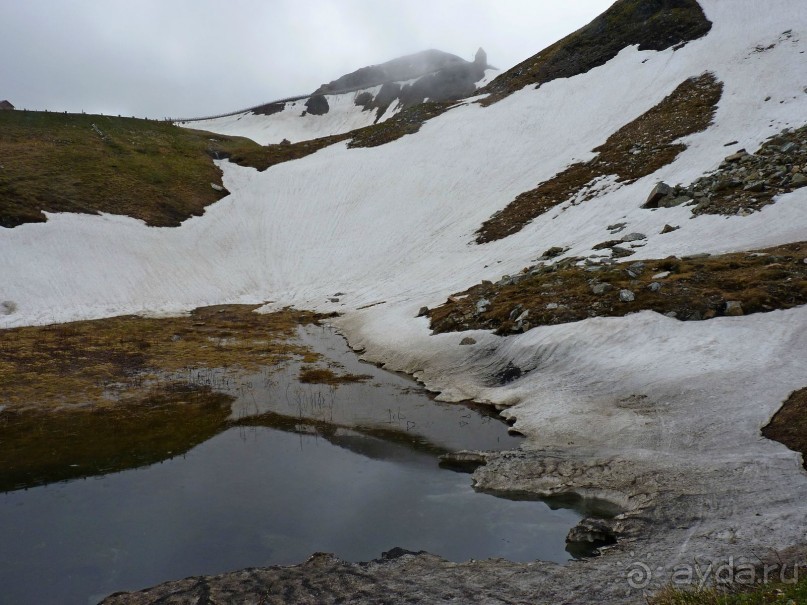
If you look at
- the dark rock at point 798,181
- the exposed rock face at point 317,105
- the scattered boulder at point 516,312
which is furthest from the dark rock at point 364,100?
the scattered boulder at point 516,312

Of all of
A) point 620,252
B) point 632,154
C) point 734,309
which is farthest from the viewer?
point 632,154

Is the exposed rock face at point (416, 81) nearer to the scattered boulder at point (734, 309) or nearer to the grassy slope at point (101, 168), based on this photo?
the grassy slope at point (101, 168)

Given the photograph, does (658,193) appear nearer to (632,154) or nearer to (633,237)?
(633,237)

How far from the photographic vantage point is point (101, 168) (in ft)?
200

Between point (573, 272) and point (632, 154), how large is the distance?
927 inches

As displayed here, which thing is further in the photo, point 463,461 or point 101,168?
point 101,168

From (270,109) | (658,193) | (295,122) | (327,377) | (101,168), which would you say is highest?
(270,109)

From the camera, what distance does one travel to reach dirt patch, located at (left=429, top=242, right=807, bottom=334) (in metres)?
22.9

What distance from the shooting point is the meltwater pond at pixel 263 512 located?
40.1 ft

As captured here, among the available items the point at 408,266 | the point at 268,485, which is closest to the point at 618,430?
the point at 268,485

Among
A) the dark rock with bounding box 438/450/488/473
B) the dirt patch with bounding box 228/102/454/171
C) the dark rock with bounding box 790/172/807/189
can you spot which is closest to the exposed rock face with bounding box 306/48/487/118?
the dirt patch with bounding box 228/102/454/171

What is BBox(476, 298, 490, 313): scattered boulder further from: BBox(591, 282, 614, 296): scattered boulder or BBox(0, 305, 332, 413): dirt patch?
BBox(0, 305, 332, 413): dirt patch

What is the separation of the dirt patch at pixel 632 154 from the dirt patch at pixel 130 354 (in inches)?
829

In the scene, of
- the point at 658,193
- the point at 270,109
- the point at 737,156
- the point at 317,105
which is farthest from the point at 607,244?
the point at 270,109
